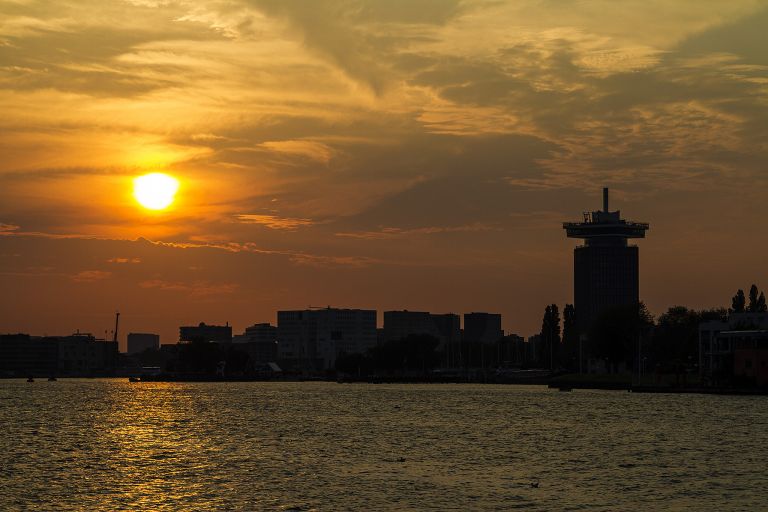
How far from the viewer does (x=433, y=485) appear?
3049 inches

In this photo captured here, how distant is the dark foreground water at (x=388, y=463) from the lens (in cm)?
7038

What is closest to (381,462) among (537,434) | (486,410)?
(537,434)

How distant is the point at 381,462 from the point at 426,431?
38435mm

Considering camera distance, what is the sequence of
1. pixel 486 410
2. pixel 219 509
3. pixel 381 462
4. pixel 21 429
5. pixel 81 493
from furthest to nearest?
pixel 486 410
pixel 21 429
pixel 381 462
pixel 81 493
pixel 219 509

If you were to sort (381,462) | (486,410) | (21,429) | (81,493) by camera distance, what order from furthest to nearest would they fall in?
(486,410), (21,429), (381,462), (81,493)

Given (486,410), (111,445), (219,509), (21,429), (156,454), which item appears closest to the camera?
(219,509)

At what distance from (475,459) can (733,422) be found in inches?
2330

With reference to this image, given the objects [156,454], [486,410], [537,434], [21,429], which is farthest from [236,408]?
[156,454]

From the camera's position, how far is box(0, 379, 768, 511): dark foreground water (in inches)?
2771

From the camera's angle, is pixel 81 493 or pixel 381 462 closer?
pixel 81 493

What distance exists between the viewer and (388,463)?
9169 centimetres

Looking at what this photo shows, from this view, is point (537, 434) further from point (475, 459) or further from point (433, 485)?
point (433, 485)

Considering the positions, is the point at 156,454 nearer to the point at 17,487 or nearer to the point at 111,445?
the point at 111,445

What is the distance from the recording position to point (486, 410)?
187m
